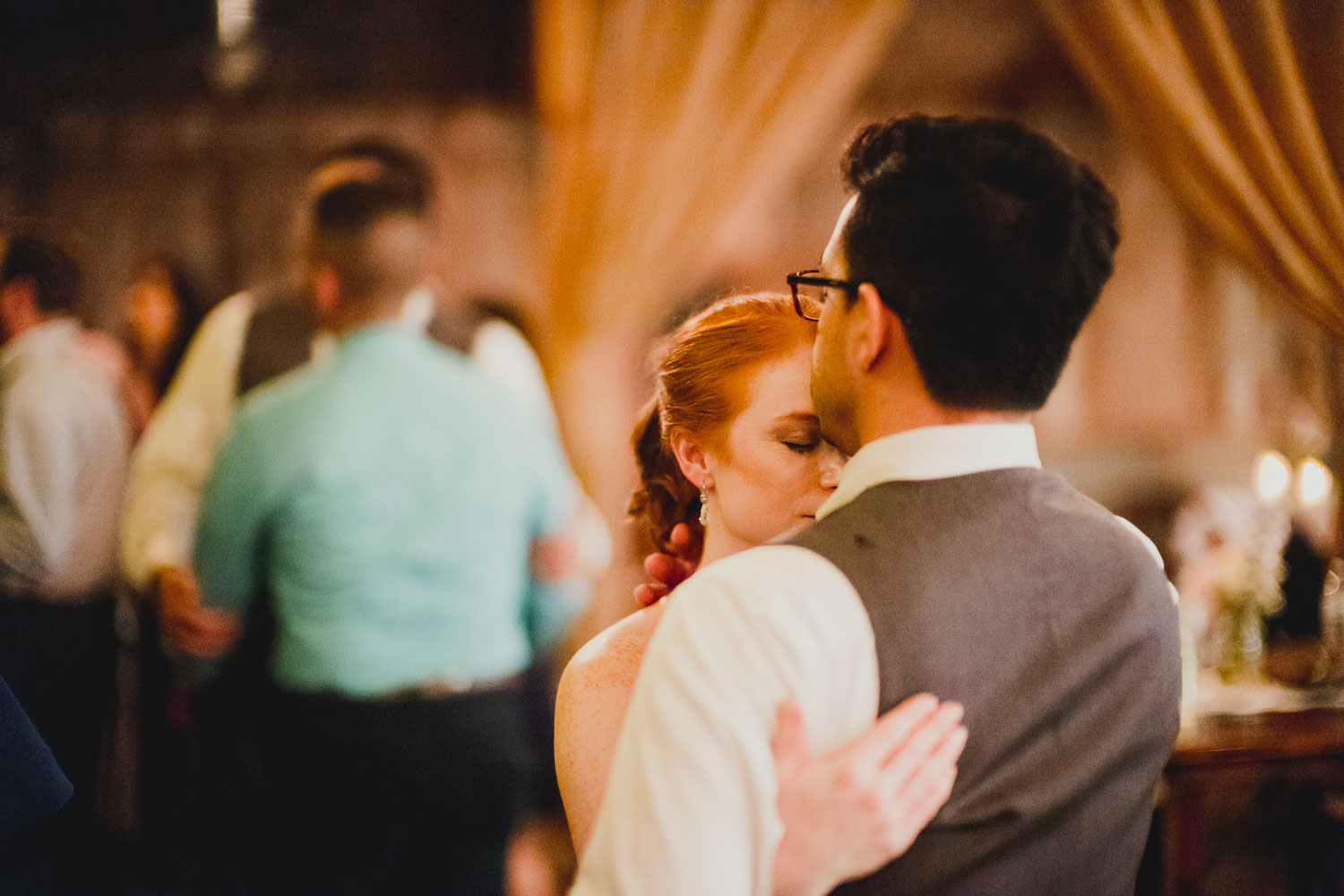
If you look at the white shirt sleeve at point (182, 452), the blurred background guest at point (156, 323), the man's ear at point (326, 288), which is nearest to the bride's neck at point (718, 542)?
the man's ear at point (326, 288)

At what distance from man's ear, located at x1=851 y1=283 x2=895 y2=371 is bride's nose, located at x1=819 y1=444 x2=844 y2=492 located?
0.36m

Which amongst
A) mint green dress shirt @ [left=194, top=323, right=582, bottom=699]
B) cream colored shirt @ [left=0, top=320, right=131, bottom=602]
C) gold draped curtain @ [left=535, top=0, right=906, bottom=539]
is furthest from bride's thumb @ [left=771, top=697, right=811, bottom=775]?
gold draped curtain @ [left=535, top=0, right=906, bottom=539]

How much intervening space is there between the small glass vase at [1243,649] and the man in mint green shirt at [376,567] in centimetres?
187

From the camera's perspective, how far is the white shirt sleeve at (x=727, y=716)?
2.75 ft

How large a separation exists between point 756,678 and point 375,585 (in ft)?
5.06

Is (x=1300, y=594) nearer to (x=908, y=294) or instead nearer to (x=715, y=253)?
(x=908, y=294)

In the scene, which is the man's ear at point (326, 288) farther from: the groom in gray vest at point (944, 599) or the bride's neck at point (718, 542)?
the groom in gray vest at point (944, 599)

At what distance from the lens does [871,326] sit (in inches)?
37.7

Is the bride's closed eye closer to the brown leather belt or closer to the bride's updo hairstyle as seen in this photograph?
the bride's updo hairstyle

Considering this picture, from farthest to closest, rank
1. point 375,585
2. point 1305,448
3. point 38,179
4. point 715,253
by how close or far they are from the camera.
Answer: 1. point 715,253
2. point 38,179
3. point 1305,448
4. point 375,585

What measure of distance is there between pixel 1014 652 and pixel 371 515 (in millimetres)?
1609

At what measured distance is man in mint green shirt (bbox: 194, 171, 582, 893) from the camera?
217 centimetres

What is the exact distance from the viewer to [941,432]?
36.8 inches

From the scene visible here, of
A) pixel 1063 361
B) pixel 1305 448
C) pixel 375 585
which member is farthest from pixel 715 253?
pixel 1063 361
